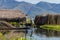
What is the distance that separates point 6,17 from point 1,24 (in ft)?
29.8

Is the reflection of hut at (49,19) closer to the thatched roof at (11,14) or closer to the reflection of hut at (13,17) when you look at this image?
the thatched roof at (11,14)

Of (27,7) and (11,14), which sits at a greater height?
(11,14)

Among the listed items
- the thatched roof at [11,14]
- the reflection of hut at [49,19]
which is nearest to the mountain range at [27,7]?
the reflection of hut at [49,19]

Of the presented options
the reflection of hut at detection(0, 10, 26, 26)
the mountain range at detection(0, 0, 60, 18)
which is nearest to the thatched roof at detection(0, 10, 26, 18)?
the reflection of hut at detection(0, 10, 26, 26)

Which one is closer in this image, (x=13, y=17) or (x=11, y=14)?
(x=13, y=17)

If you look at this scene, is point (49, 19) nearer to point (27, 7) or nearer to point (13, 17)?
point (13, 17)

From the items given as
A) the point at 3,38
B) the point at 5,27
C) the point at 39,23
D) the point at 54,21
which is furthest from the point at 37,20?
the point at 3,38

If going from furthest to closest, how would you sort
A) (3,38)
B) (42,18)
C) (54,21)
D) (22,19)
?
(42,18) < (54,21) < (22,19) < (3,38)

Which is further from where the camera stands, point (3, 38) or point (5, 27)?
point (5, 27)

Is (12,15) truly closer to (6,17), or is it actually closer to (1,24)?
(6,17)

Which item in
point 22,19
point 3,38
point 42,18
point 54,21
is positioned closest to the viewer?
point 3,38

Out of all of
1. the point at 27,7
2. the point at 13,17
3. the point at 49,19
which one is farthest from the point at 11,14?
the point at 27,7

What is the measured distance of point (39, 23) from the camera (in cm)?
4047

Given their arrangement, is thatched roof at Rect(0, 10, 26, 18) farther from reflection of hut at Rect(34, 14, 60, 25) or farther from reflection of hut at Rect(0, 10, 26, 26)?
reflection of hut at Rect(34, 14, 60, 25)
